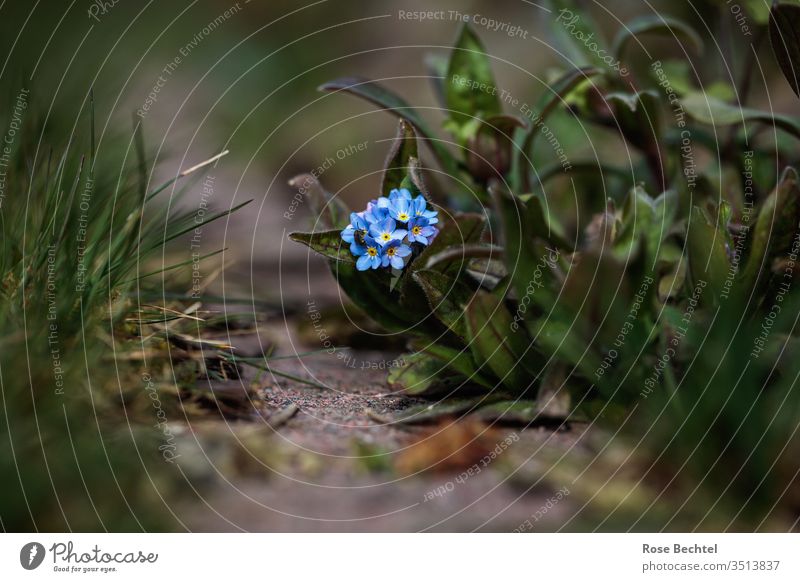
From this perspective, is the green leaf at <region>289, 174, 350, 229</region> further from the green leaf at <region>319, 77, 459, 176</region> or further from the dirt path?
the dirt path

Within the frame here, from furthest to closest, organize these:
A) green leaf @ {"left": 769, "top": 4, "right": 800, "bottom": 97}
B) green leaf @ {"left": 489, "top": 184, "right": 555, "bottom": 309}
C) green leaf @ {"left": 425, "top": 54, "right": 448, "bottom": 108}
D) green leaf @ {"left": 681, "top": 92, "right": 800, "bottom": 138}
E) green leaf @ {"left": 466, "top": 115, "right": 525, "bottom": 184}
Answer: green leaf @ {"left": 425, "top": 54, "right": 448, "bottom": 108} → green leaf @ {"left": 466, "top": 115, "right": 525, "bottom": 184} → green leaf @ {"left": 681, "top": 92, "right": 800, "bottom": 138} → green leaf @ {"left": 769, "top": 4, "right": 800, "bottom": 97} → green leaf @ {"left": 489, "top": 184, "right": 555, "bottom": 309}

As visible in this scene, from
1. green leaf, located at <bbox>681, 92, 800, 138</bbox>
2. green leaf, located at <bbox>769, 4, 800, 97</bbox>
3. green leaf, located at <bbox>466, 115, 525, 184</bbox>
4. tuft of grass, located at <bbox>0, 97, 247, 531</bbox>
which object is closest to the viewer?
tuft of grass, located at <bbox>0, 97, 247, 531</bbox>

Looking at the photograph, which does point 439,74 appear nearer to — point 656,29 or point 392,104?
point 392,104

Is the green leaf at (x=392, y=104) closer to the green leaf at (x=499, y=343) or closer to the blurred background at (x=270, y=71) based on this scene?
the green leaf at (x=499, y=343)

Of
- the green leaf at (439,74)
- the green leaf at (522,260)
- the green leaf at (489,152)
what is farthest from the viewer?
the green leaf at (439,74)
